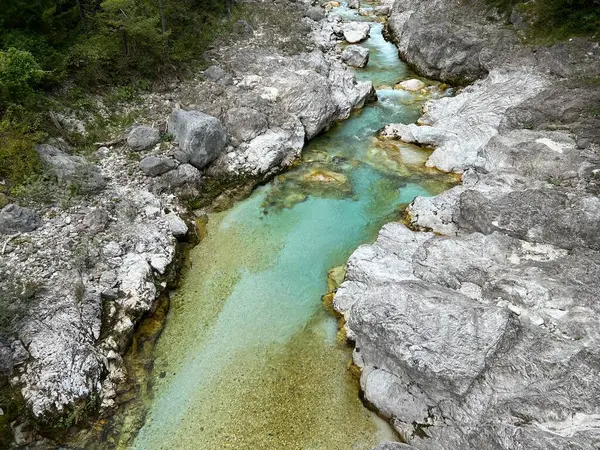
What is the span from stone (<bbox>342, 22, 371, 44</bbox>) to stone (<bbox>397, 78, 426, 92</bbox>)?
876 centimetres

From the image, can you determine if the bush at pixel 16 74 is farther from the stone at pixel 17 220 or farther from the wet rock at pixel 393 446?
the wet rock at pixel 393 446

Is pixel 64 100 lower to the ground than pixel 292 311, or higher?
higher

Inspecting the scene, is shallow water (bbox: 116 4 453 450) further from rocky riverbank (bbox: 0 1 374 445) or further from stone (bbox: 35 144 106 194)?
stone (bbox: 35 144 106 194)

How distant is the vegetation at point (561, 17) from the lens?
25.8 metres

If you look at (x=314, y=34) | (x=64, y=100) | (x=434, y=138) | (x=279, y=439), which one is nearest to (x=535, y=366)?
(x=279, y=439)

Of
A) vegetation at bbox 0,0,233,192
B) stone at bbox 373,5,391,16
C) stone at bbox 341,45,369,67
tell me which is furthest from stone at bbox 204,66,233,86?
stone at bbox 373,5,391,16

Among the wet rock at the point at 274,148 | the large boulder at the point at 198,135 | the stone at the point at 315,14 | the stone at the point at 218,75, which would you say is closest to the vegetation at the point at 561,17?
the stone at the point at 315,14

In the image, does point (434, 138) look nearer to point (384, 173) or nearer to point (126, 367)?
point (384, 173)

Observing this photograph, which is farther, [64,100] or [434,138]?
[434,138]

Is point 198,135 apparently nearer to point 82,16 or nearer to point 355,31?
point 82,16

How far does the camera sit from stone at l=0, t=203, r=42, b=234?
15.0 meters

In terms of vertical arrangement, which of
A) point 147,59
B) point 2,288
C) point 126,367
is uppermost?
point 147,59

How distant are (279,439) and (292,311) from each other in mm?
4474

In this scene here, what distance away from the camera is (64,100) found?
68.6 ft
